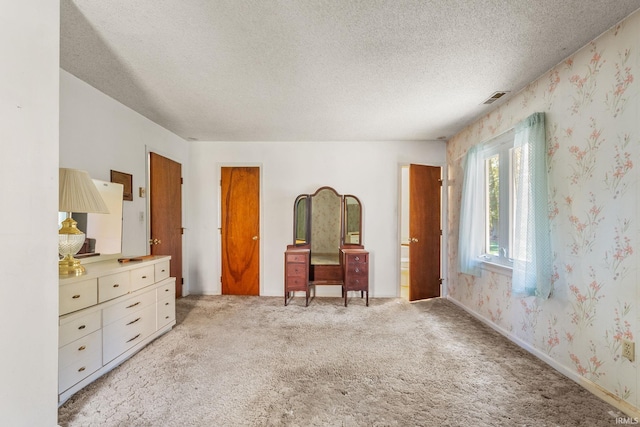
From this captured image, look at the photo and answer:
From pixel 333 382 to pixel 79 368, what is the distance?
1.66 meters

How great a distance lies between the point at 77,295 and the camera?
1.79m

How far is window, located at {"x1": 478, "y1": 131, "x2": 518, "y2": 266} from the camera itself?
2719mm

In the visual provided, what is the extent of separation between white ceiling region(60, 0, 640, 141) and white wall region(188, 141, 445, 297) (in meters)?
1.07

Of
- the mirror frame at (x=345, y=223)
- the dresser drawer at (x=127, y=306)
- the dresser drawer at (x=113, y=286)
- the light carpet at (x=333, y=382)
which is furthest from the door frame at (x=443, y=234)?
the dresser drawer at (x=113, y=286)

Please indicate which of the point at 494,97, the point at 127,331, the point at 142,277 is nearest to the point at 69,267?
the point at 142,277

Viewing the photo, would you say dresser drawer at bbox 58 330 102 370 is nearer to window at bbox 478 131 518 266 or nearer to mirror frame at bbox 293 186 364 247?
mirror frame at bbox 293 186 364 247

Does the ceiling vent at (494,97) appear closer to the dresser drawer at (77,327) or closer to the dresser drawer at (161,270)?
the dresser drawer at (161,270)

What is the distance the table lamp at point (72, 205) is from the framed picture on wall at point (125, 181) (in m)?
0.83

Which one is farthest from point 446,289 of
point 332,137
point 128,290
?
point 128,290

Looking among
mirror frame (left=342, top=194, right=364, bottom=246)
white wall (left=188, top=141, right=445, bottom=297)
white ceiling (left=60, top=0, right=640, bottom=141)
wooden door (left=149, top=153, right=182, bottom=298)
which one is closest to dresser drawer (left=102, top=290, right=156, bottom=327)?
wooden door (left=149, top=153, right=182, bottom=298)

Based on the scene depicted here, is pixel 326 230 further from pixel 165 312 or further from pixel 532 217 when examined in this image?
pixel 532 217

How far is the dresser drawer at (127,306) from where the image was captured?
200cm
